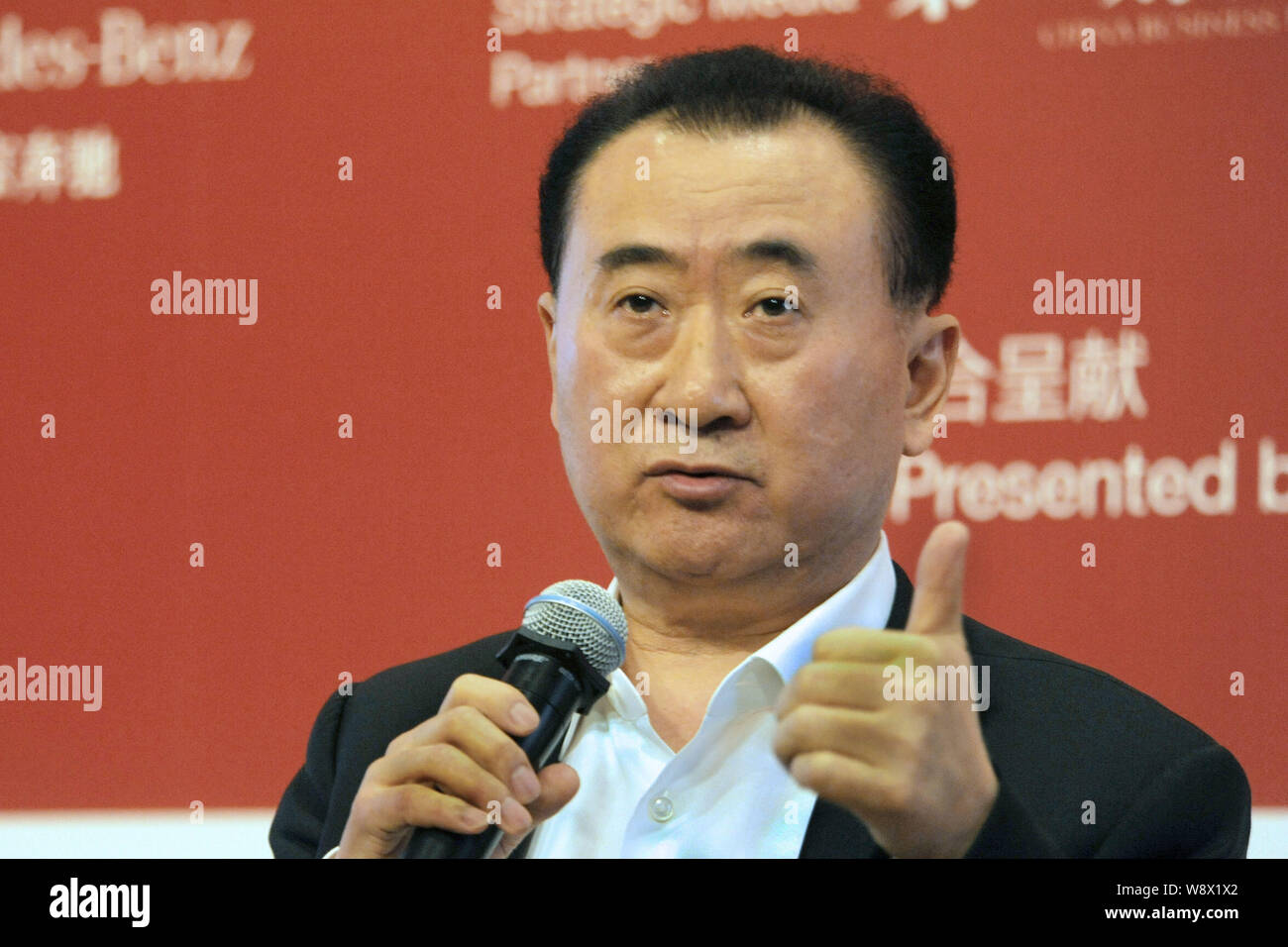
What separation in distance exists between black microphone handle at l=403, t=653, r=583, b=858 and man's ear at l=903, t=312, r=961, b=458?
0.54 m

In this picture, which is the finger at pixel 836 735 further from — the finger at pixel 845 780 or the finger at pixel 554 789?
the finger at pixel 554 789

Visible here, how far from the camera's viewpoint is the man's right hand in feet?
3.51

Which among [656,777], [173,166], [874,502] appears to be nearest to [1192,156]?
[874,502]

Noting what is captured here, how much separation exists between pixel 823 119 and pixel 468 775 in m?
0.80

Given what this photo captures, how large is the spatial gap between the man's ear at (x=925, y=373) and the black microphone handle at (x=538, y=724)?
539 mm

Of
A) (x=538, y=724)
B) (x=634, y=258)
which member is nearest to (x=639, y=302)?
(x=634, y=258)

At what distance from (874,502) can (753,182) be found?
35 centimetres

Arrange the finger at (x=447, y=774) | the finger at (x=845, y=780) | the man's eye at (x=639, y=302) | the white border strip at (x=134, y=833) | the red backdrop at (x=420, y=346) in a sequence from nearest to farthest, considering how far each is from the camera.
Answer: the finger at (x=845, y=780)
the finger at (x=447, y=774)
the man's eye at (x=639, y=302)
the red backdrop at (x=420, y=346)
the white border strip at (x=134, y=833)

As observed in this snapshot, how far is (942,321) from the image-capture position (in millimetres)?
1522

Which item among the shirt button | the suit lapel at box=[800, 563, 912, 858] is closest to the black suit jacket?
the suit lapel at box=[800, 563, 912, 858]

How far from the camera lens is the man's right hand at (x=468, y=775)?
107 centimetres

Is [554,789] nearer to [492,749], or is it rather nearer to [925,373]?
[492,749]

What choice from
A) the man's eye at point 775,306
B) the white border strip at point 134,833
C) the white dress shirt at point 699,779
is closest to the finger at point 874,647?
the white dress shirt at point 699,779

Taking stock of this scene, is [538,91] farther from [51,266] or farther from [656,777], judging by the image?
[656,777]
